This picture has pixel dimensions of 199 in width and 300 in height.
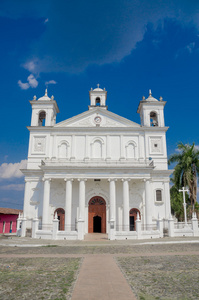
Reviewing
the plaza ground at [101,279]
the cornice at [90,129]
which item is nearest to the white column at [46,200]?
the cornice at [90,129]

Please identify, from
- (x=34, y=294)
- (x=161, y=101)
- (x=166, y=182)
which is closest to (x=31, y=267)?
(x=34, y=294)

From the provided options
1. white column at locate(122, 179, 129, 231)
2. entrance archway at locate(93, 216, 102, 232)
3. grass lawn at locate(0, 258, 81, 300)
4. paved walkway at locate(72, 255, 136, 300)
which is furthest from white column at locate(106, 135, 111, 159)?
paved walkway at locate(72, 255, 136, 300)

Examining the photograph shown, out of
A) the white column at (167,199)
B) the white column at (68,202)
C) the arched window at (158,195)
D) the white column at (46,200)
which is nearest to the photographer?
the white column at (68,202)

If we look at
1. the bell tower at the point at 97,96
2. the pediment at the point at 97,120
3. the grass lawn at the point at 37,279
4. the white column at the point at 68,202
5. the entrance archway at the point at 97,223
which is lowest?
the grass lawn at the point at 37,279

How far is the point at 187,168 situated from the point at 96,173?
486 inches

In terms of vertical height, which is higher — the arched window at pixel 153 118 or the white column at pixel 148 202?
the arched window at pixel 153 118

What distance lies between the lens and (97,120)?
31359 mm

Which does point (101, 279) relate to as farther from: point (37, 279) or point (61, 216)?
point (61, 216)

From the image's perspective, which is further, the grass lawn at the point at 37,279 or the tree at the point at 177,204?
the tree at the point at 177,204

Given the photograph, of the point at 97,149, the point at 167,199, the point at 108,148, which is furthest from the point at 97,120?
the point at 167,199

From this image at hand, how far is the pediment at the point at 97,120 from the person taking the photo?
103 feet

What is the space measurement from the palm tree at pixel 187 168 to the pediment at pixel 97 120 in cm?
736

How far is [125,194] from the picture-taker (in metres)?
26.1

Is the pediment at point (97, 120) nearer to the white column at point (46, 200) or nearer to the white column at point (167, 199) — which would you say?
the white column at point (46, 200)
